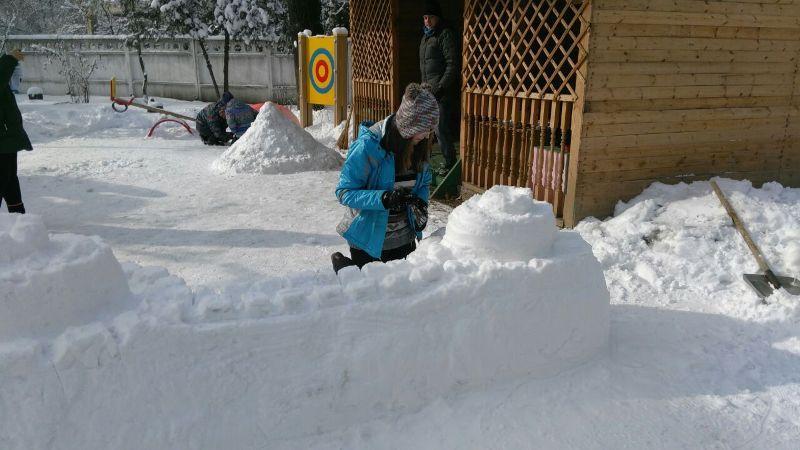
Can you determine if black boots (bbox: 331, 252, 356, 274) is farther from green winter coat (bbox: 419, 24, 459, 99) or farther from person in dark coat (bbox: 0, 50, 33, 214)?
green winter coat (bbox: 419, 24, 459, 99)

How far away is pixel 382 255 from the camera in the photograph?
11.2 ft

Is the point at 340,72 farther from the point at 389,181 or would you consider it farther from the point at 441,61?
the point at 389,181

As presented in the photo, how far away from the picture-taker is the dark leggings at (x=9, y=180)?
17.7 feet

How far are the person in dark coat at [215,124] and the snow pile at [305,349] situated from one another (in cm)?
854

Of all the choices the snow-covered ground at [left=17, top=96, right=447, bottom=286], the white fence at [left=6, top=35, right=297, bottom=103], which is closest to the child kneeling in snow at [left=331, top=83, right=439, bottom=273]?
the snow-covered ground at [left=17, top=96, right=447, bottom=286]

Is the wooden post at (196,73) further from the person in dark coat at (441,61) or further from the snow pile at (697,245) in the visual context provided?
the snow pile at (697,245)

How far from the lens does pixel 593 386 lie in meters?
2.97

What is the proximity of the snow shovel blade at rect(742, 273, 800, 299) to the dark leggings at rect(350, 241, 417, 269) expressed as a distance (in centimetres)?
236

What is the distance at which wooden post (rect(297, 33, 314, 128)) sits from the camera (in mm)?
11336

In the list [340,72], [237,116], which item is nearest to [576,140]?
[340,72]

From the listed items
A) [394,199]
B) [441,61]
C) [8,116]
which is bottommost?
[394,199]

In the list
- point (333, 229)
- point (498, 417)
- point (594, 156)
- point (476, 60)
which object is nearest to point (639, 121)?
Answer: point (594, 156)

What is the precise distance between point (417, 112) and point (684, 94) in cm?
363

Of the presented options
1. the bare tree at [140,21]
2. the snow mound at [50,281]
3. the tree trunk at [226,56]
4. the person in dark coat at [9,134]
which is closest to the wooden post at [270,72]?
the tree trunk at [226,56]
